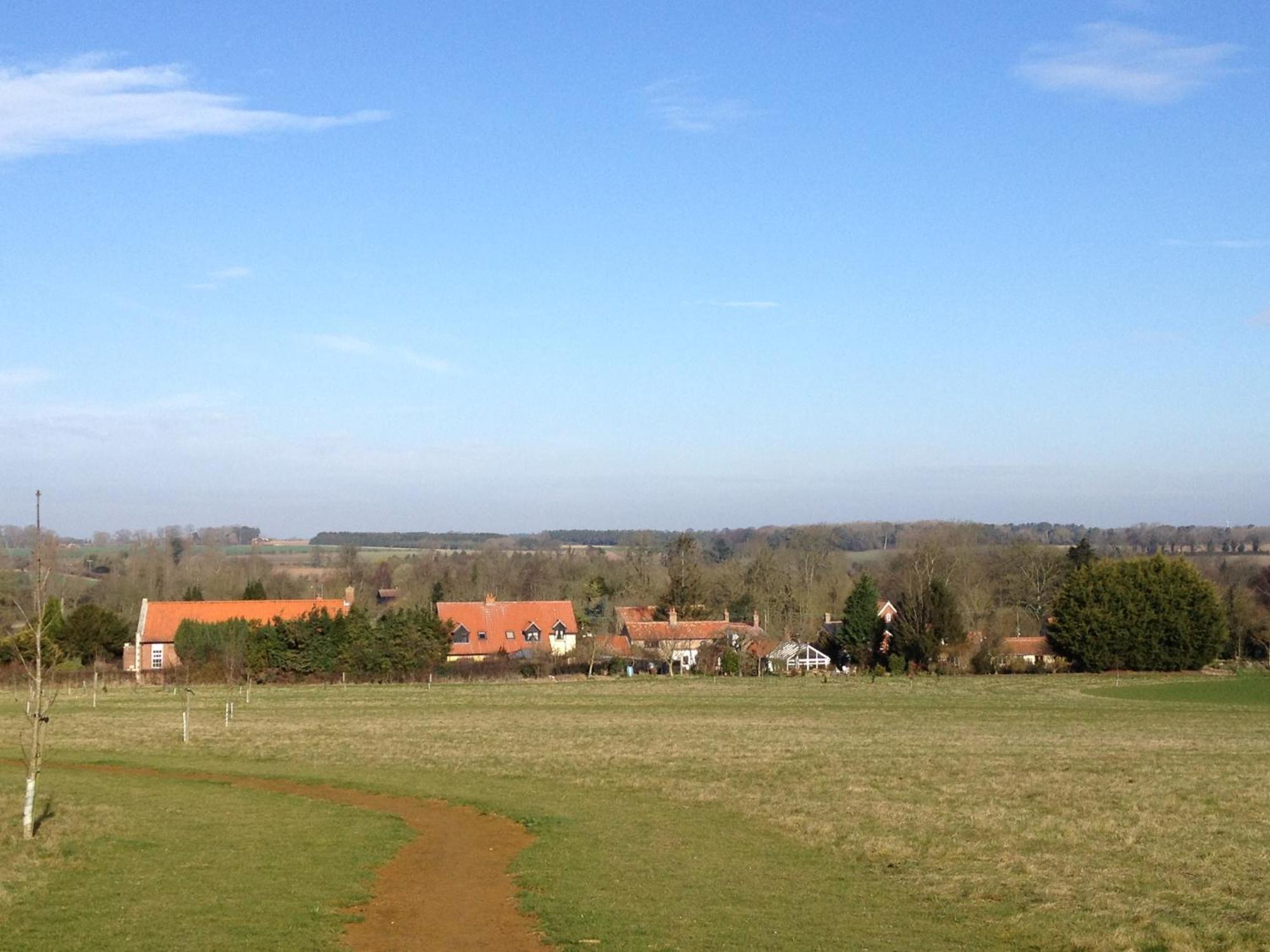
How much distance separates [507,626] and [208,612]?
22390 millimetres

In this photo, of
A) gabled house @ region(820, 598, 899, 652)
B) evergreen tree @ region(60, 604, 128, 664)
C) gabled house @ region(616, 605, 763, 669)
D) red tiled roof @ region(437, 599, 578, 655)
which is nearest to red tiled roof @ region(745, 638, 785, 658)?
gabled house @ region(616, 605, 763, 669)

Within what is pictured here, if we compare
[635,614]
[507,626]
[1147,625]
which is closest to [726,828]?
[1147,625]

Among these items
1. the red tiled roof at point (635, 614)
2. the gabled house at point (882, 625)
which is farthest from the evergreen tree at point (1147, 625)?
the red tiled roof at point (635, 614)

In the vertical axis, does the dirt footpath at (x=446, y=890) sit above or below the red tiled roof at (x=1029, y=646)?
above

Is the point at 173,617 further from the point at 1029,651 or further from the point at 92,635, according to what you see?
the point at 1029,651

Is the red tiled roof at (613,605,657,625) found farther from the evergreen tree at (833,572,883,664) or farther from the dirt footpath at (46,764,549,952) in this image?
the dirt footpath at (46,764,549,952)

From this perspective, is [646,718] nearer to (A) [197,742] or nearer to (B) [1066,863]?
(A) [197,742]

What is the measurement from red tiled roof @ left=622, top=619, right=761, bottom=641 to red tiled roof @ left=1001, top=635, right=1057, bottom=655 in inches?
708

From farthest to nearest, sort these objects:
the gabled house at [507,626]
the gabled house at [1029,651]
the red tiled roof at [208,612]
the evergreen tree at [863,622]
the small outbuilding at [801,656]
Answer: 1. the gabled house at [507,626]
2. the small outbuilding at [801,656]
3. the evergreen tree at [863,622]
4. the gabled house at [1029,651]
5. the red tiled roof at [208,612]

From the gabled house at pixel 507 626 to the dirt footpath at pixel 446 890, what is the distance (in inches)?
2660

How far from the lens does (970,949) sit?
12641 millimetres

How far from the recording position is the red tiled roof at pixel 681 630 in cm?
8744

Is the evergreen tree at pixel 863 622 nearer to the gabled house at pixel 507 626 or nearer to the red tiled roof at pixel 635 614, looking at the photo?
the red tiled roof at pixel 635 614

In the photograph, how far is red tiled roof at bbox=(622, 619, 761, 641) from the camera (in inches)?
3442
